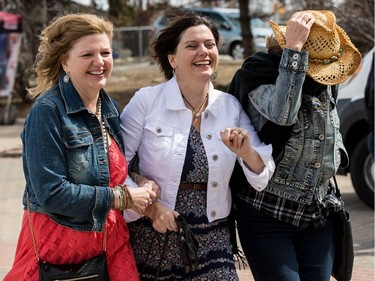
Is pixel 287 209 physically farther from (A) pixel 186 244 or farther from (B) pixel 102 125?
(B) pixel 102 125

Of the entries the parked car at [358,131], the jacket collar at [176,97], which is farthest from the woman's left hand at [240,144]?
the parked car at [358,131]

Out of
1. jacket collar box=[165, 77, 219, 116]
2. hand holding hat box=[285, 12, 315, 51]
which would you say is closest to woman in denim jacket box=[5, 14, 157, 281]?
jacket collar box=[165, 77, 219, 116]

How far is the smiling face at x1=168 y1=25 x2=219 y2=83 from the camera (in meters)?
3.49

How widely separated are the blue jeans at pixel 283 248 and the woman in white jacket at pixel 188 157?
118 mm

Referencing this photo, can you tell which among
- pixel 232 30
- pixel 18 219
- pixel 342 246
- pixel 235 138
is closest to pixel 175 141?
pixel 235 138

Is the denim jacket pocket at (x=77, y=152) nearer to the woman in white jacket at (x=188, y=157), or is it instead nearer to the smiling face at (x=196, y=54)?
the woman in white jacket at (x=188, y=157)

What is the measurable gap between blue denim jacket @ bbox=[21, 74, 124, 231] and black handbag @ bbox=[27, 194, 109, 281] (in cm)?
15

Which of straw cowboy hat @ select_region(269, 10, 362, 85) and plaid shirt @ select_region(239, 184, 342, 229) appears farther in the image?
plaid shirt @ select_region(239, 184, 342, 229)

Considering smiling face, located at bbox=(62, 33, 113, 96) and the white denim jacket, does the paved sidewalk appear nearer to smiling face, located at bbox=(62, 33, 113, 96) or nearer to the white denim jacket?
the white denim jacket

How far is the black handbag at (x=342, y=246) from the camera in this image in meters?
3.69

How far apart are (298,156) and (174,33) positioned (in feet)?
2.57

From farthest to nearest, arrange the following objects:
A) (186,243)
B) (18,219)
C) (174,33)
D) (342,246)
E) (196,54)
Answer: (18,219) → (342,246) → (174,33) → (196,54) → (186,243)

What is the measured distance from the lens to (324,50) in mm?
3463

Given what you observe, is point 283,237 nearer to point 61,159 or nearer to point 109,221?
point 109,221
